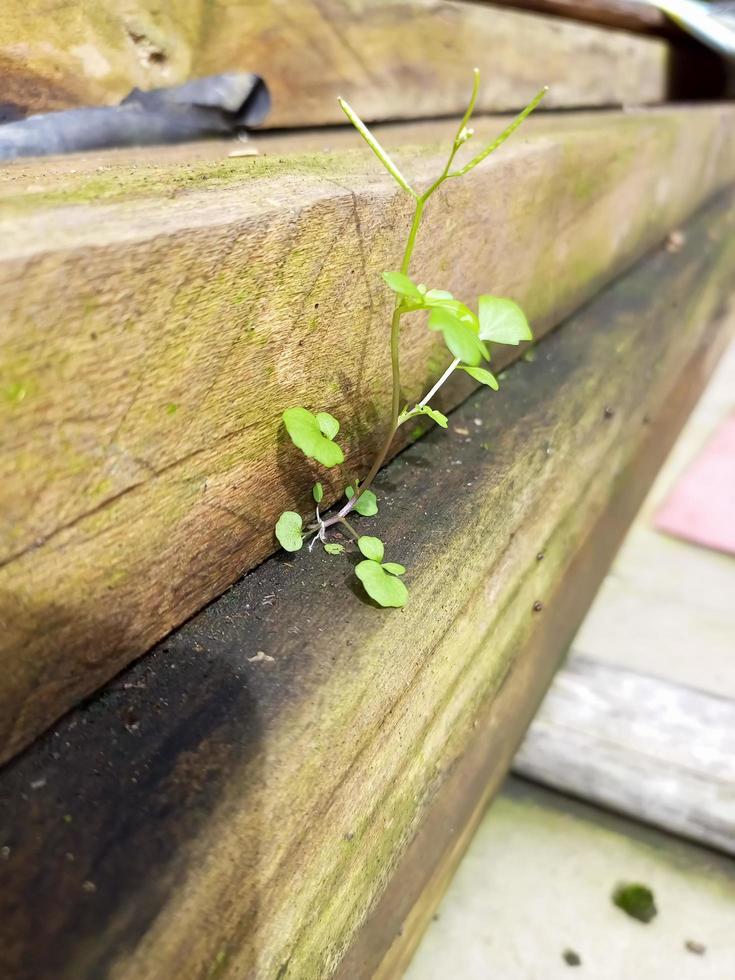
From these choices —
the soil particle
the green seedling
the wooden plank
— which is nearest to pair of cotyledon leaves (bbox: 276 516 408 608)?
the green seedling

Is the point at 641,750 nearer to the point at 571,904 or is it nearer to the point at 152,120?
the point at 571,904

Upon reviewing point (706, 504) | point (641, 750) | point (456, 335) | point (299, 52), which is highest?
point (299, 52)

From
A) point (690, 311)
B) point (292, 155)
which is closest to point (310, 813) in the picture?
point (292, 155)

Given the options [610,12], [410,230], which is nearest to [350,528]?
[410,230]

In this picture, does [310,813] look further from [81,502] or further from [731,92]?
[731,92]

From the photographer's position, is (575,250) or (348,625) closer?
(348,625)
